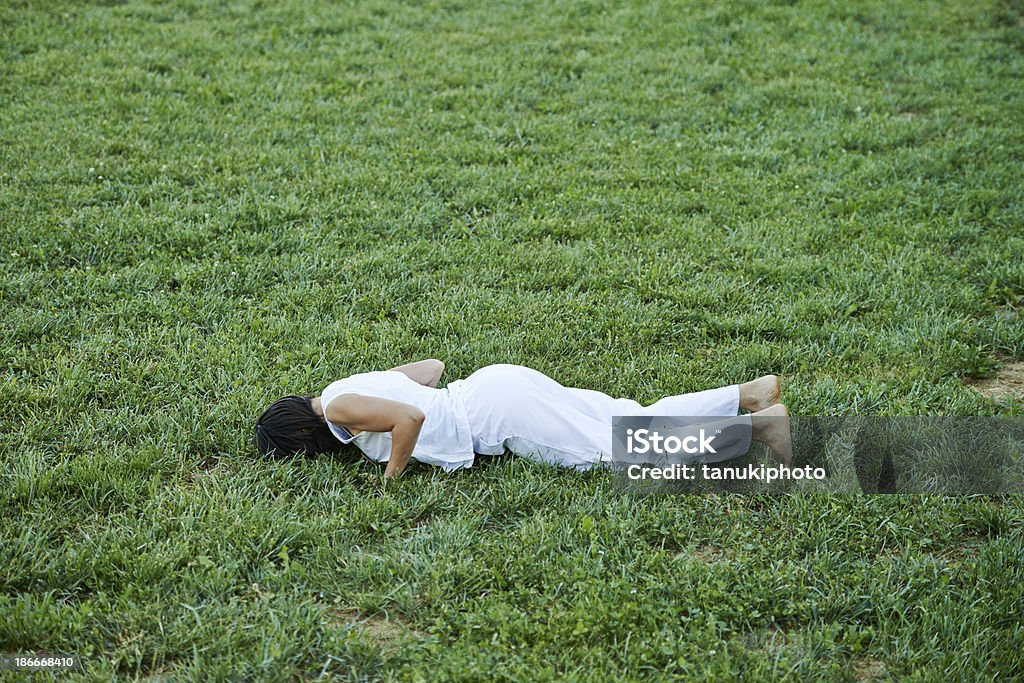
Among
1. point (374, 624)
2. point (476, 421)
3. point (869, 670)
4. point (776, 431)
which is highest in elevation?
point (476, 421)

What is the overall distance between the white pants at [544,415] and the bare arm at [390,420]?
323mm

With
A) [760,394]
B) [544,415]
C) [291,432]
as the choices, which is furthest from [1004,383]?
[291,432]

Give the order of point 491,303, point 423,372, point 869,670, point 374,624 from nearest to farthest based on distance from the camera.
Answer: point 869,670, point 374,624, point 423,372, point 491,303

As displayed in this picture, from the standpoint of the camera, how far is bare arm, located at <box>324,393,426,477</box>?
14.3 ft

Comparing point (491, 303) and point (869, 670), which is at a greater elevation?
point (491, 303)

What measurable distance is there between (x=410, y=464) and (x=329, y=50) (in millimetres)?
6621

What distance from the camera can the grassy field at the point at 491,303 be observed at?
11.8 ft

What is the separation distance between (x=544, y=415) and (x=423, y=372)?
0.81 meters

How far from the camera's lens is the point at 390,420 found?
4367 millimetres

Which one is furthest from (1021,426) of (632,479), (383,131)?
(383,131)

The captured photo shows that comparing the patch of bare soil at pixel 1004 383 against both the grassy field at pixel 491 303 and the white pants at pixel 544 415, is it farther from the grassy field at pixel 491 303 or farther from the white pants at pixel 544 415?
the white pants at pixel 544 415

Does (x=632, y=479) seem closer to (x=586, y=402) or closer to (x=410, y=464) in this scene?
(x=586, y=402)

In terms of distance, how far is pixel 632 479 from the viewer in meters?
4.40

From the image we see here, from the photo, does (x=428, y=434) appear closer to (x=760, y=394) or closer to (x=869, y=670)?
(x=760, y=394)
